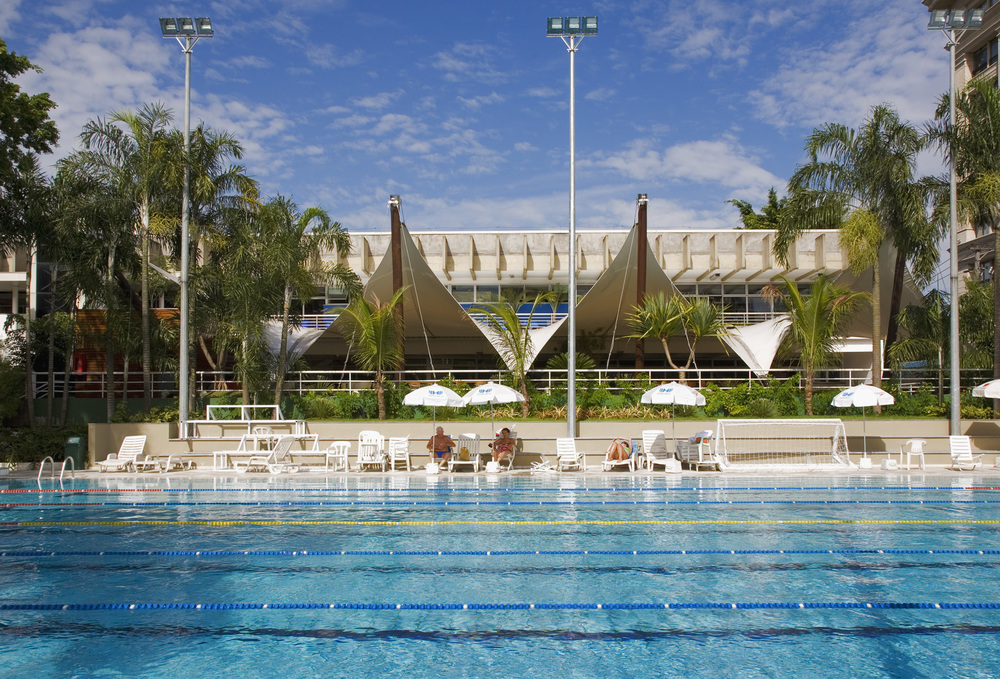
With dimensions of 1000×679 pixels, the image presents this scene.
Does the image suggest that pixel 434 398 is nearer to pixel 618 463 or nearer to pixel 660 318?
pixel 618 463

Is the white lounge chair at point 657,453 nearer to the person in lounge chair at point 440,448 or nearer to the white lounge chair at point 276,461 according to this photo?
the person in lounge chair at point 440,448

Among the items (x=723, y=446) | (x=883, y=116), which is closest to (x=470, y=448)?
(x=723, y=446)

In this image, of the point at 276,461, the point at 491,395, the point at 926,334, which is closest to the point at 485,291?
the point at 491,395

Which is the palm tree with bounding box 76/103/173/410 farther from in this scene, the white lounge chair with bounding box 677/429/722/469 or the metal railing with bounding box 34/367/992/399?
the white lounge chair with bounding box 677/429/722/469

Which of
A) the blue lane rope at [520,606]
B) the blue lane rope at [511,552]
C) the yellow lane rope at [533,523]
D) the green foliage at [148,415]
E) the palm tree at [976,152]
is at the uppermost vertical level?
the palm tree at [976,152]

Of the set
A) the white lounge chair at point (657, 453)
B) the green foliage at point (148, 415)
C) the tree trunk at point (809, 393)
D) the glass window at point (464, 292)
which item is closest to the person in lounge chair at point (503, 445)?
the white lounge chair at point (657, 453)

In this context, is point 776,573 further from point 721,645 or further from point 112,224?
point 112,224

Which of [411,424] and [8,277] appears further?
[8,277]

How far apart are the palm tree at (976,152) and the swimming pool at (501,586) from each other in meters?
9.10

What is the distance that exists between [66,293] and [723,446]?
50.7ft

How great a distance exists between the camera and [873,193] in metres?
21.0

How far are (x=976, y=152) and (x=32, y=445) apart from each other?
23.1 meters

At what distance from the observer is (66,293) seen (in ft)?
61.9

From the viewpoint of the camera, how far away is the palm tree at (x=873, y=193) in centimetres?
2034
